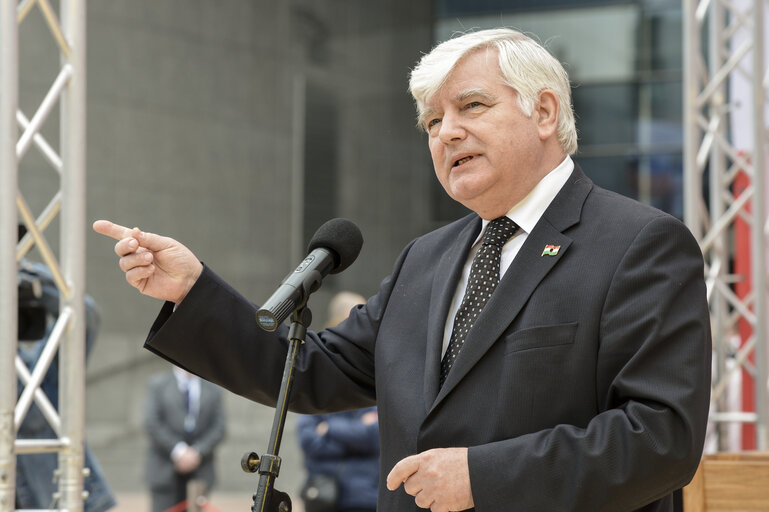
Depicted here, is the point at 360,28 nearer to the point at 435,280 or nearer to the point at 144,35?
the point at 144,35

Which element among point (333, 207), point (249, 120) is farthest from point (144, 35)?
point (333, 207)

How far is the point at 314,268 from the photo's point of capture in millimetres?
2104

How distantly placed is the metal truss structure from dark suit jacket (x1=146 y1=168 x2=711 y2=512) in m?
1.32

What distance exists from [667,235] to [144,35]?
39.7ft

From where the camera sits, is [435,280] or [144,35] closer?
[435,280]

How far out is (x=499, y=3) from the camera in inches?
640

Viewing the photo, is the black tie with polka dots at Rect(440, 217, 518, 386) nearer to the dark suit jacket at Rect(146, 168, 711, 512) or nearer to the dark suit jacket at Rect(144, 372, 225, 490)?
the dark suit jacket at Rect(146, 168, 711, 512)

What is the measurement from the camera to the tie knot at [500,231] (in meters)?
2.20

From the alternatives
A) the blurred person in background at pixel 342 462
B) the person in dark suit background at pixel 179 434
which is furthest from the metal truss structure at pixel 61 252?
the person in dark suit background at pixel 179 434

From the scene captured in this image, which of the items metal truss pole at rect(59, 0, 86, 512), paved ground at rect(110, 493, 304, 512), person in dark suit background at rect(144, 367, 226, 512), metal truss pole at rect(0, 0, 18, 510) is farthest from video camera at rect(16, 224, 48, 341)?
paved ground at rect(110, 493, 304, 512)

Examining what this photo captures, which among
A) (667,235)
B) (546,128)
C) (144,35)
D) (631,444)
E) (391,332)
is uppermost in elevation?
(144,35)

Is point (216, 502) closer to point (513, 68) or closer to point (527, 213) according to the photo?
point (527, 213)

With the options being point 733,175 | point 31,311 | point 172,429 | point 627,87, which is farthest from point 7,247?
point 627,87

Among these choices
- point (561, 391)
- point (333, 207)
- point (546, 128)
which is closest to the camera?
point (561, 391)
